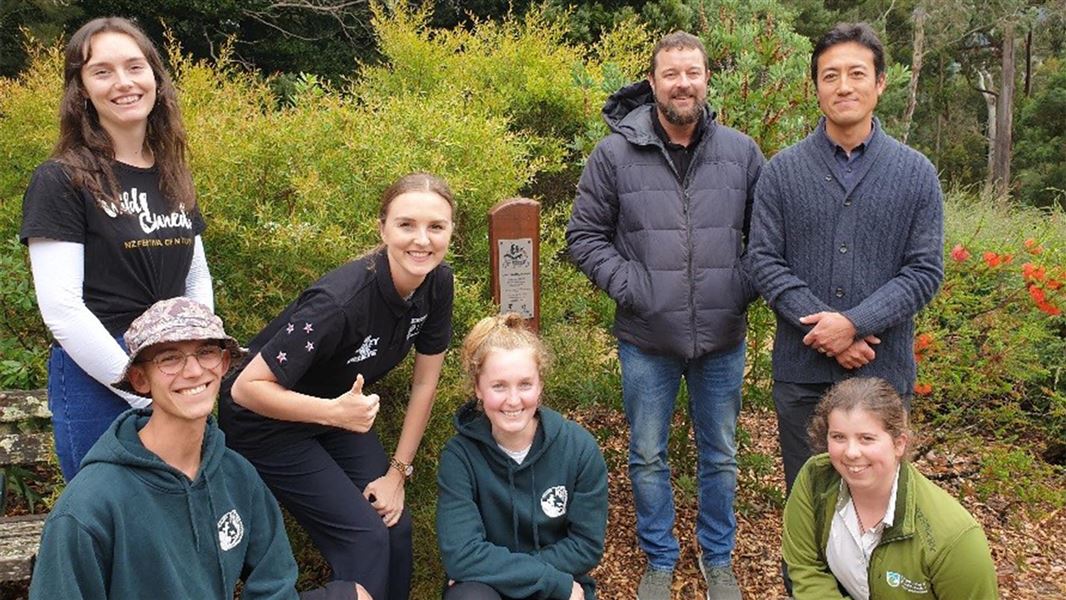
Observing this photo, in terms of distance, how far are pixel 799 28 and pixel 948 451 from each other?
59.4 ft

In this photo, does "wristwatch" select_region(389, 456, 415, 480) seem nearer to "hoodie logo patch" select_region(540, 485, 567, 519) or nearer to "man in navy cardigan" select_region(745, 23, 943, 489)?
"hoodie logo patch" select_region(540, 485, 567, 519)

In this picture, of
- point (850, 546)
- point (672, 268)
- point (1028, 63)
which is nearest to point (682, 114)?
point (672, 268)

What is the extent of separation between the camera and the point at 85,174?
97.2 inches

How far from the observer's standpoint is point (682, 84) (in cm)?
334

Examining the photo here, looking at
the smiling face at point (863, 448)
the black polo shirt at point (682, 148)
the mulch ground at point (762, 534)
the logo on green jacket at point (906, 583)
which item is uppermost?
the black polo shirt at point (682, 148)

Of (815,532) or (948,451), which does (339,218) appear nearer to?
(815,532)

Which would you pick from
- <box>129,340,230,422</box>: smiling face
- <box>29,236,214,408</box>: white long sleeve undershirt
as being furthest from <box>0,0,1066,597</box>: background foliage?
<box>129,340,230,422</box>: smiling face

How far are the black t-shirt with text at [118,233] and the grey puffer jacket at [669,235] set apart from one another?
1.51m

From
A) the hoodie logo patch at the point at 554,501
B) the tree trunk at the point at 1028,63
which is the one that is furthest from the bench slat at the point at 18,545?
the tree trunk at the point at 1028,63

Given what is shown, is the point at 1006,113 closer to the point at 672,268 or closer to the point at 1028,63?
the point at 1028,63

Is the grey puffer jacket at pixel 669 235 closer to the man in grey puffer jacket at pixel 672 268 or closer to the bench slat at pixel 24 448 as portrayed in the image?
the man in grey puffer jacket at pixel 672 268

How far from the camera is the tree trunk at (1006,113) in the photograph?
26453 mm

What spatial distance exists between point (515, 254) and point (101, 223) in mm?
1520

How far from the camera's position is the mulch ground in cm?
409
